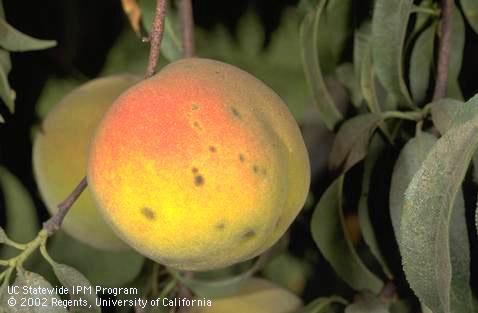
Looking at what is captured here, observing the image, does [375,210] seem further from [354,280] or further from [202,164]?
[202,164]

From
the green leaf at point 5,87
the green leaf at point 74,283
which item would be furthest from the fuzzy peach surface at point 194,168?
the green leaf at point 5,87

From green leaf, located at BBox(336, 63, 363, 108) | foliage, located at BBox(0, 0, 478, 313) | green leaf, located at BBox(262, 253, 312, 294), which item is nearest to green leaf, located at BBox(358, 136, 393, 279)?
foliage, located at BBox(0, 0, 478, 313)

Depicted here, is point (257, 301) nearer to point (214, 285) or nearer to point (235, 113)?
point (214, 285)

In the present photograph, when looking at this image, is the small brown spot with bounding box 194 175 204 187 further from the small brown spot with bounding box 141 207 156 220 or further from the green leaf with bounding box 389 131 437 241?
the green leaf with bounding box 389 131 437 241

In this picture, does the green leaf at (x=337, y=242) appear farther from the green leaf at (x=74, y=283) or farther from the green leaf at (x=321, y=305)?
the green leaf at (x=74, y=283)

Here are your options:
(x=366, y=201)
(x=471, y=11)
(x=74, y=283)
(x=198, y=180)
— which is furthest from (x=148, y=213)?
(x=471, y=11)

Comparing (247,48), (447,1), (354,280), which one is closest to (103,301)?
(354,280)
